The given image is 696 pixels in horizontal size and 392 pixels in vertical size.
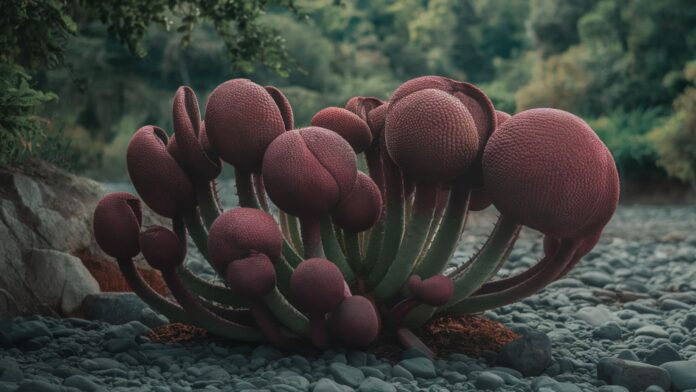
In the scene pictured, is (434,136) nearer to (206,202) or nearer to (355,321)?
(355,321)

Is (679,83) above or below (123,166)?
above

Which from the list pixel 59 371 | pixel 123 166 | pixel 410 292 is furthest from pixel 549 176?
pixel 123 166

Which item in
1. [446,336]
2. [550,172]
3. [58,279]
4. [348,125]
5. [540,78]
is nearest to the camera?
[550,172]

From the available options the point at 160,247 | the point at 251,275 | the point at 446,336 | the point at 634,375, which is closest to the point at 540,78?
the point at 446,336

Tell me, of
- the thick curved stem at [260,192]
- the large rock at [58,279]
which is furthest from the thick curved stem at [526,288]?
the large rock at [58,279]

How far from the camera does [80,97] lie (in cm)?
1903

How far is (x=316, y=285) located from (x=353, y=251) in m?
0.47

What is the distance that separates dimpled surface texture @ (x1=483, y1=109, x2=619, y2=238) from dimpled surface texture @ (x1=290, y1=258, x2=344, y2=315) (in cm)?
58

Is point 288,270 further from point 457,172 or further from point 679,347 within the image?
point 679,347

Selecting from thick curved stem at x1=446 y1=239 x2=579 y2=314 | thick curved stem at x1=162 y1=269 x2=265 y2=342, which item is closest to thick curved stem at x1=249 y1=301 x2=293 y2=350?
thick curved stem at x1=162 y1=269 x2=265 y2=342

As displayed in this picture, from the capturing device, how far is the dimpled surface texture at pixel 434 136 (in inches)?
93.7

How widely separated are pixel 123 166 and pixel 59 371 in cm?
1610

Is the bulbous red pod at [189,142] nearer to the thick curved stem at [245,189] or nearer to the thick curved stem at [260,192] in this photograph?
the thick curved stem at [245,189]

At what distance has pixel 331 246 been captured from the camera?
2.69 meters
